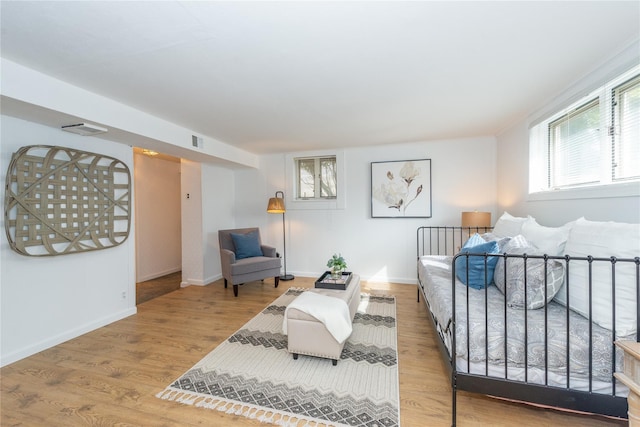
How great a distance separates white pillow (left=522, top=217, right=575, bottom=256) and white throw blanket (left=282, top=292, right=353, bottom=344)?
157cm

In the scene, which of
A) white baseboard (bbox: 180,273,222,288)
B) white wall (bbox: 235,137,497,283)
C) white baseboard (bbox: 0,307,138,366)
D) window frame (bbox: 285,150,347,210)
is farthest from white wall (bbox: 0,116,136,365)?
window frame (bbox: 285,150,347,210)

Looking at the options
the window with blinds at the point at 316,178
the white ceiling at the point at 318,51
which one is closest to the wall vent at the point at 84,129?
the white ceiling at the point at 318,51

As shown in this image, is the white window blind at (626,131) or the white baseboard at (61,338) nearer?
the white window blind at (626,131)

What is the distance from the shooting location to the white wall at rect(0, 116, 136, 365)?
2270 millimetres

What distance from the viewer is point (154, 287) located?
444cm

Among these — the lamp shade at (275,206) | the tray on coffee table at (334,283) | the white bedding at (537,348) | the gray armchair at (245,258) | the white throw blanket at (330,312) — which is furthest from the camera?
the lamp shade at (275,206)

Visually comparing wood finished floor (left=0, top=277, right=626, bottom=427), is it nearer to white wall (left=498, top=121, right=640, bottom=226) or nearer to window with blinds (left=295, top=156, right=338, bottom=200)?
white wall (left=498, top=121, right=640, bottom=226)

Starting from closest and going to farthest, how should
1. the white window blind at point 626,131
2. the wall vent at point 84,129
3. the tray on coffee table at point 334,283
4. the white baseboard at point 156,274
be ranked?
the white window blind at point 626,131
the wall vent at point 84,129
the tray on coffee table at point 334,283
the white baseboard at point 156,274

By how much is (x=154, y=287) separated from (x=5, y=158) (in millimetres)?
2791

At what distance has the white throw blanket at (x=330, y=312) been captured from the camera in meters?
2.10

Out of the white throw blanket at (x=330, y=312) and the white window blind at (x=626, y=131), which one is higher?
the white window blind at (x=626, y=131)

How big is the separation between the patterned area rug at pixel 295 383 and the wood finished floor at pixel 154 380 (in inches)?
3.4

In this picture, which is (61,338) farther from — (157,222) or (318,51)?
(318,51)

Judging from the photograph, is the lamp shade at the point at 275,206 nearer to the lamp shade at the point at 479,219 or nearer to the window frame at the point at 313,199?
the window frame at the point at 313,199
